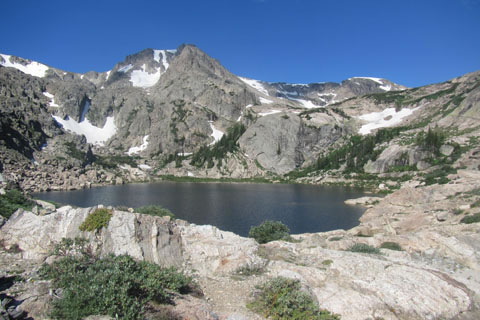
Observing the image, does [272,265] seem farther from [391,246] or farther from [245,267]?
[391,246]

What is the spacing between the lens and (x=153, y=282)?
7.72m

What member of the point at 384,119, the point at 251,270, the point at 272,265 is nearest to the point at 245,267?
the point at 251,270

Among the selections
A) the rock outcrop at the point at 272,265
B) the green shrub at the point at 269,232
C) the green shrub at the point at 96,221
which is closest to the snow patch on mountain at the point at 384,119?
the green shrub at the point at 269,232

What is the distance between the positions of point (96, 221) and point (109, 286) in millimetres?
6374

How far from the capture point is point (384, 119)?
186 metres

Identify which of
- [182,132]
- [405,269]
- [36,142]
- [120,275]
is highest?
[182,132]

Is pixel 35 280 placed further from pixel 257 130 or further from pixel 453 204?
pixel 257 130

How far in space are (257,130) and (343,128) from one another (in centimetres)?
5758

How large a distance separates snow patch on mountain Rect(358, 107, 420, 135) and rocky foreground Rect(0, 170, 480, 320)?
575ft

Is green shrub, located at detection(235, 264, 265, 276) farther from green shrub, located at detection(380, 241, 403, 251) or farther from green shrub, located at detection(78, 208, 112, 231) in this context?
green shrub, located at detection(380, 241, 403, 251)

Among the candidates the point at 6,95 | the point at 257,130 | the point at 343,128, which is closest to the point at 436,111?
the point at 343,128

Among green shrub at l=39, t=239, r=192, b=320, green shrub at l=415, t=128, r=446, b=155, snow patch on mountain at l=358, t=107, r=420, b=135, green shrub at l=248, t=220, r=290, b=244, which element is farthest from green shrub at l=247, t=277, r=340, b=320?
snow patch on mountain at l=358, t=107, r=420, b=135

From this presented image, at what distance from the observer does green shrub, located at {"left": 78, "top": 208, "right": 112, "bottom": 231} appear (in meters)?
12.1

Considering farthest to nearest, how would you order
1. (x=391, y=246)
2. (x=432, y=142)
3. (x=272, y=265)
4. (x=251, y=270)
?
(x=432, y=142) < (x=391, y=246) < (x=272, y=265) < (x=251, y=270)
